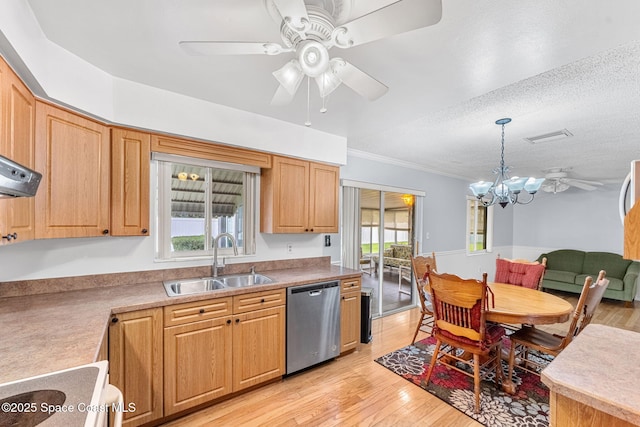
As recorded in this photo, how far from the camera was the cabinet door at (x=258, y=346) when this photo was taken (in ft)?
6.99

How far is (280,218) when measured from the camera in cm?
275

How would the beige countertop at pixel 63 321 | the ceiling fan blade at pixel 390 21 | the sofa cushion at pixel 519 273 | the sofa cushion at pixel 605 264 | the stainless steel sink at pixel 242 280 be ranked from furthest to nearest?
the sofa cushion at pixel 605 264
the sofa cushion at pixel 519 273
the stainless steel sink at pixel 242 280
the beige countertop at pixel 63 321
the ceiling fan blade at pixel 390 21

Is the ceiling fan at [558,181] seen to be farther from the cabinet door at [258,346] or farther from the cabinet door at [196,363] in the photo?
the cabinet door at [196,363]

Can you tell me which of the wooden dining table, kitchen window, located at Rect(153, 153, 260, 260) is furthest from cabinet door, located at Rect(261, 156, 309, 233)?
the wooden dining table

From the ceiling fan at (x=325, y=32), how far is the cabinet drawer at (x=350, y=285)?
1881 mm

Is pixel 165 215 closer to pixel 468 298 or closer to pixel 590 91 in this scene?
pixel 468 298

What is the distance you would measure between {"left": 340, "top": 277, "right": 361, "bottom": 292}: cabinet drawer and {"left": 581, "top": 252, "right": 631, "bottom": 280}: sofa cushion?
5.73 meters

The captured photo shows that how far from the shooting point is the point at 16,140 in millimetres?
1336

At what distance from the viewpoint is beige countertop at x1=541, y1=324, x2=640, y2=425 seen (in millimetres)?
828

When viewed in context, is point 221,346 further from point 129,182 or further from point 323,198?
point 323,198

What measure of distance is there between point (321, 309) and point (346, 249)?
1.31m

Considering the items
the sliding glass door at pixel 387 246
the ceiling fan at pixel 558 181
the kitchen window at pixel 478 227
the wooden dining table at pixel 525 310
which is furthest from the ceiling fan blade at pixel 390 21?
the kitchen window at pixel 478 227

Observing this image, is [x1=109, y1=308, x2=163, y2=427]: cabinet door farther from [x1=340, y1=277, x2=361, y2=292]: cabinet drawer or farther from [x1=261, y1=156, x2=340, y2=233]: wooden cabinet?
[x1=340, y1=277, x2=361, y2=292]: cabinet drawer

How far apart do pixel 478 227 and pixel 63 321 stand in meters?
6.83
